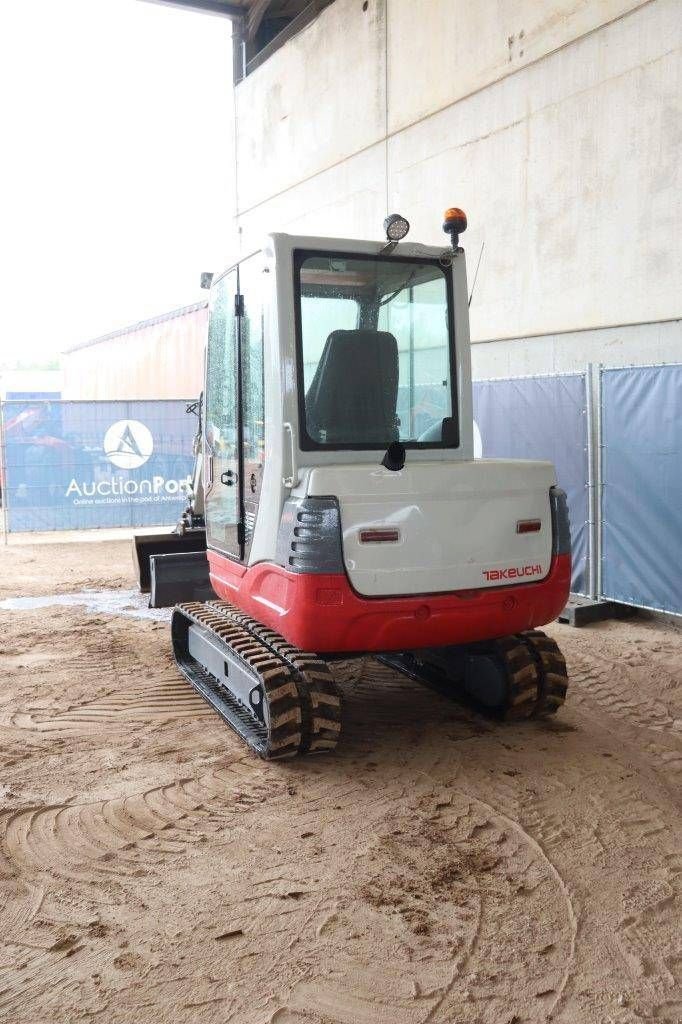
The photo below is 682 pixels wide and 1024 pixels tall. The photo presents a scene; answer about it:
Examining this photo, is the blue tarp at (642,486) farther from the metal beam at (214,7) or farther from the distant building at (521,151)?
the metal beam at (214,7)

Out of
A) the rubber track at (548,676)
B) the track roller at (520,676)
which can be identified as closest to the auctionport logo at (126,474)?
the track roller at (520,676)

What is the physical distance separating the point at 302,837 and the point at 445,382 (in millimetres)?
2598

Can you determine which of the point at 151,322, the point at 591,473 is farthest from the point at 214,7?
the point at 591,473

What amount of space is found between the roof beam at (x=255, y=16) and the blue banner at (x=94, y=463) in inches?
271

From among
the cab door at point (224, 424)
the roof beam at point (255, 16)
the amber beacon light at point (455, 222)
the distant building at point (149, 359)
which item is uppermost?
the roof beam at point (255, 16)

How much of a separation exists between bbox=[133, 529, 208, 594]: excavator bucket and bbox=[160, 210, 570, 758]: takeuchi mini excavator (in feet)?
11.0

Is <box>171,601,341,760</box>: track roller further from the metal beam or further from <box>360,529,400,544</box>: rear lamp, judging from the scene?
the metal beam

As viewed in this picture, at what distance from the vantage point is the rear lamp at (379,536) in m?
4.37

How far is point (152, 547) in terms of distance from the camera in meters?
8.65

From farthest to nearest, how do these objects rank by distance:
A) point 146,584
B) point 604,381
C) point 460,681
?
point 146,584 < point 604,381 < point 460,681

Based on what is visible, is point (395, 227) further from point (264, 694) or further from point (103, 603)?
point (103, 603)

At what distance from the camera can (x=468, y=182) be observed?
9922 mm

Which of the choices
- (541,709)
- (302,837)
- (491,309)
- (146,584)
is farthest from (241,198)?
(302,837)

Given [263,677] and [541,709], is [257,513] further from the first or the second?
[541,709]
